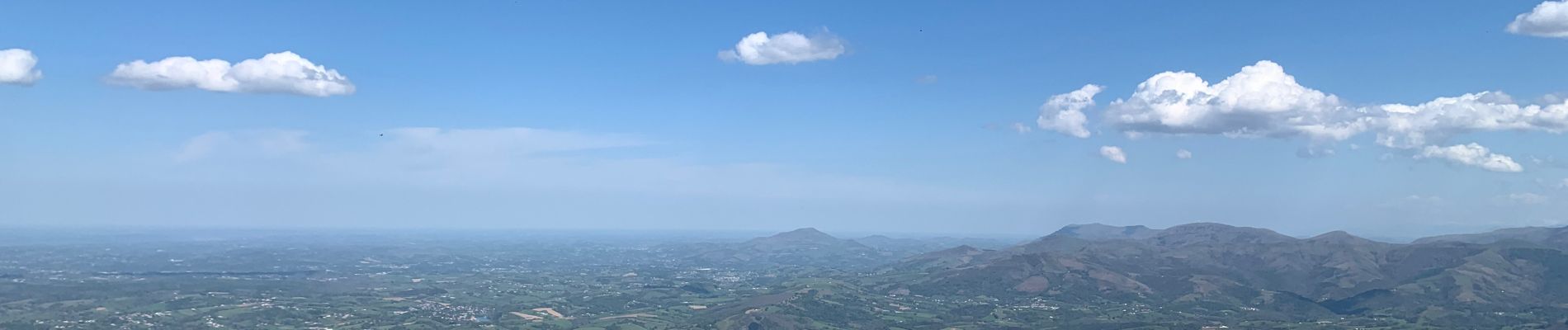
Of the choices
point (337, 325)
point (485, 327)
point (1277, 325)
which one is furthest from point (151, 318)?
point (1277, 325)

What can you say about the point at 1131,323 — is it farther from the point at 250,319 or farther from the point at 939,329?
the point at 250,319

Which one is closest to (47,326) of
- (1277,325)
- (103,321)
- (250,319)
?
(103,321)

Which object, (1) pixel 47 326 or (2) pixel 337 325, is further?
(2) pixel 337 325

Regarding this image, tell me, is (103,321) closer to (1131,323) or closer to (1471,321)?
(1131,323)

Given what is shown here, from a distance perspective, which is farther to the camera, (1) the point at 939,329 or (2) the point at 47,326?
(1) the point at 939,329

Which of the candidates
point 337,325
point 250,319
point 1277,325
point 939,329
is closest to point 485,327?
point 337,325

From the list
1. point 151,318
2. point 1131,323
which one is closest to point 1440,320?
point 1131,323

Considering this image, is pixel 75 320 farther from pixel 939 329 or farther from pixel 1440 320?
pixel 1440 320

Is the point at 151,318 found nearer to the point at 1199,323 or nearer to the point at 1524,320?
the point at 1199,323
